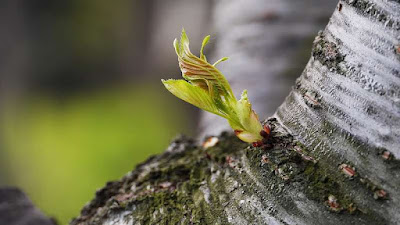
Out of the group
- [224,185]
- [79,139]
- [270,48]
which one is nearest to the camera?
[224,185]

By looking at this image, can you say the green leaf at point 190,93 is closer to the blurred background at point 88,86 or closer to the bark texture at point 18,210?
the bark texture at point 18,210

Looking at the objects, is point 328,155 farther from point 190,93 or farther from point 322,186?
point 190,93

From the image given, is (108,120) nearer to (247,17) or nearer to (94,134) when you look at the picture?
(94,134)

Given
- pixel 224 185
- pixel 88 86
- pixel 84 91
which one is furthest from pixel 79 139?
pixel 224 185

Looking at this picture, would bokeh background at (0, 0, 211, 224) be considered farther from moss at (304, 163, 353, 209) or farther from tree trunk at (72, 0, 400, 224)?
moss at (304, 163, 353, 209)

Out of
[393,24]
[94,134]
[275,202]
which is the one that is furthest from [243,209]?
[94,134]

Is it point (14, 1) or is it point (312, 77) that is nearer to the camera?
point (312, 77)
